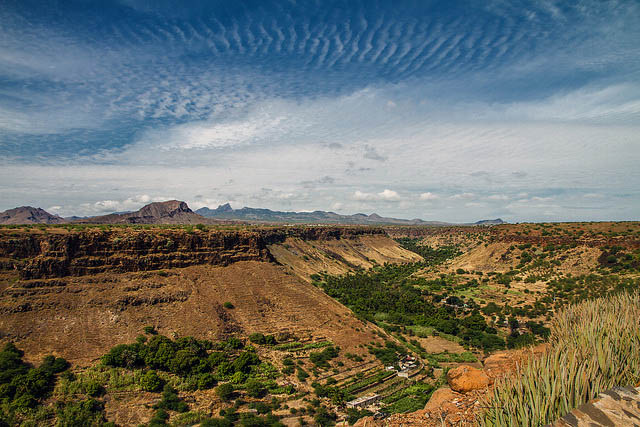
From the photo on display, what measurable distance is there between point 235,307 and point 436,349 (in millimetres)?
31144

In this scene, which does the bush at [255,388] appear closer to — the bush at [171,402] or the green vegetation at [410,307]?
the bush at [171,402]

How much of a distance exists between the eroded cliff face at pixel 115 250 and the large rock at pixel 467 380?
133 feet

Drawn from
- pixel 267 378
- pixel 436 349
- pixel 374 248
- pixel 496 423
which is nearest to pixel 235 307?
pixel 267 378

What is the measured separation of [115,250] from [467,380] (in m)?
43.2

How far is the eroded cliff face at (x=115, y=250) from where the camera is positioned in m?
35.7

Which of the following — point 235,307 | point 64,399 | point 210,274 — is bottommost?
point 64,399

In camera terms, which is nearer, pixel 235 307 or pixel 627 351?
pixel 627 351

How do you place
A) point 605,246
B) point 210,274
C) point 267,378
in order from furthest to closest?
point 605,246 → point 210,274 → point 267,378

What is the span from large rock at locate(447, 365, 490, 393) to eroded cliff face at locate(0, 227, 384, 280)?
40.5 meters

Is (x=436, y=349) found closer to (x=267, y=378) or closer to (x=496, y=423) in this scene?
(x=267, y=378)

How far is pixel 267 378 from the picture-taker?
109 ft

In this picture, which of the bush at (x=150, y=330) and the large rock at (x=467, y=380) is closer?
the large rock at (x=467, y=380)

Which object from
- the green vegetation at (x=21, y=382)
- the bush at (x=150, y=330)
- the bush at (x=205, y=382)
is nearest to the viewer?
the green vegetation at (x=21, y=382)

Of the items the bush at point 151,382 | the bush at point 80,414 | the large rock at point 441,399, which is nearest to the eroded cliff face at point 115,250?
the bush at point 151,382
